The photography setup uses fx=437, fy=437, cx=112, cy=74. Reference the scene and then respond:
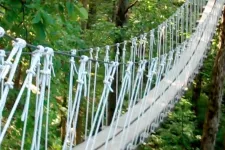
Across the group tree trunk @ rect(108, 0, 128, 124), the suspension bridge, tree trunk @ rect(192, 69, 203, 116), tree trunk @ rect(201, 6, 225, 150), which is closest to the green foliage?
the suspension bridge

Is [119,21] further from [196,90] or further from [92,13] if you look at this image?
[196,90]

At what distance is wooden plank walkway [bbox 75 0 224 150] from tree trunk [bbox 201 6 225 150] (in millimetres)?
256

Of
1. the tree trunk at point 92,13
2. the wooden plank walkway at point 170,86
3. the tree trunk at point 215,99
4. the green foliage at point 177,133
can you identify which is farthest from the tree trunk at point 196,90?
the tree trunk at point 215,99

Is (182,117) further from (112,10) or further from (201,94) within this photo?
(201,94)

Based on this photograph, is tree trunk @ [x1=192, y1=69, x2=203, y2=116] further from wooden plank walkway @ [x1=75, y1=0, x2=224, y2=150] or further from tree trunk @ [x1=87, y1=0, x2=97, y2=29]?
wooden plank walkway @ [x1=75, y1=0, x2=224, y2=150]

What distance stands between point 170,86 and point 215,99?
2.03m

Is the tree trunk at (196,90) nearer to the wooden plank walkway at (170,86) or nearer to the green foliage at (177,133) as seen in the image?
the green foliage at (177,133)

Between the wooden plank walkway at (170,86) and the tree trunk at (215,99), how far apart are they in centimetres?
26

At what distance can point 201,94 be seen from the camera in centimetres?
983

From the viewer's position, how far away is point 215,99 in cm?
546

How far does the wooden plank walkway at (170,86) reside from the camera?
95.1 inches

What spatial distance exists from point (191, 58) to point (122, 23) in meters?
1.03

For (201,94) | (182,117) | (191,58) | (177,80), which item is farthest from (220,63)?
(201,94)

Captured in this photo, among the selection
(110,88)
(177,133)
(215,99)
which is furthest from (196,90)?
(110,88)
